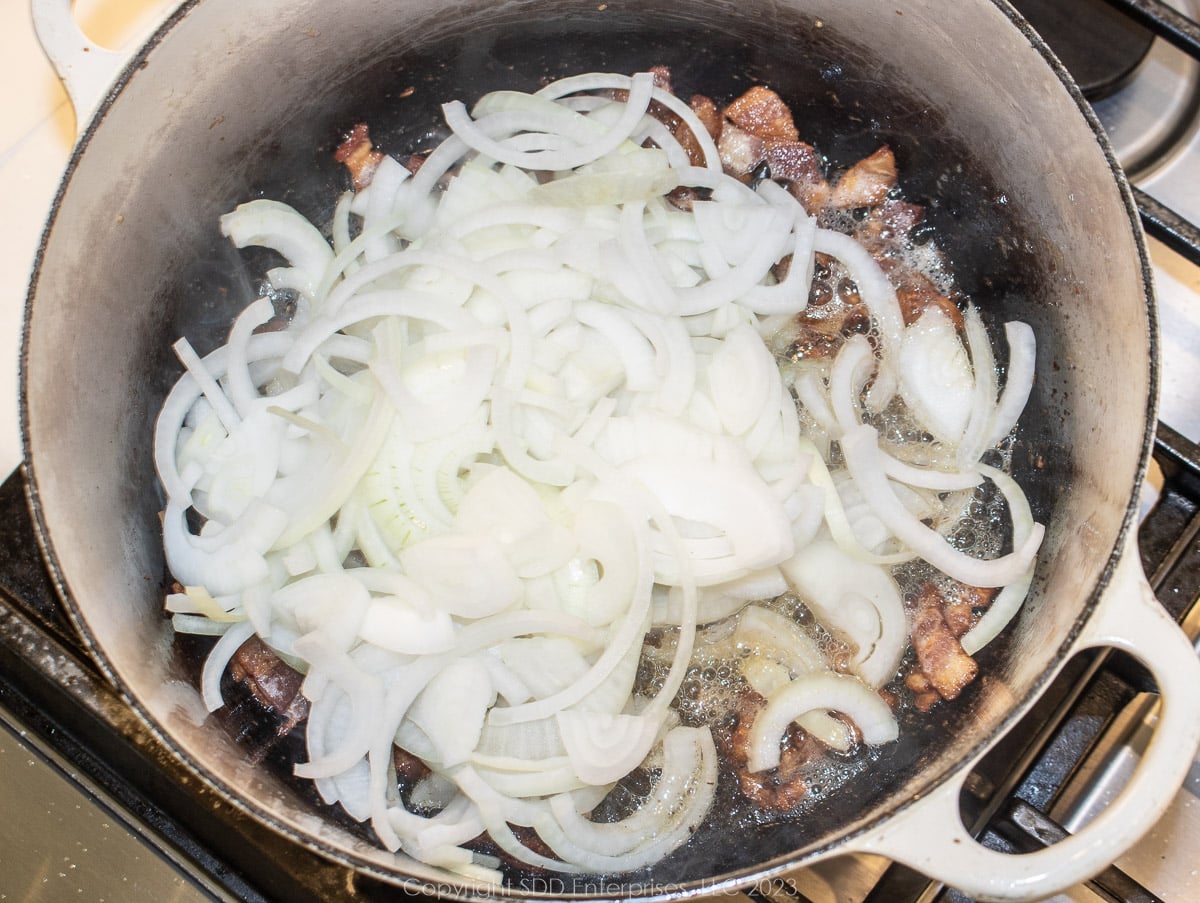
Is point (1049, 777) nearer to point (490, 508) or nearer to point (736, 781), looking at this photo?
point (736, 781)

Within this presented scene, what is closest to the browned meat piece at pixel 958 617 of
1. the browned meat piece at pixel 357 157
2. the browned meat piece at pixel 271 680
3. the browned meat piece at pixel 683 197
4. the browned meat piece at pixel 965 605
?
the browned meat piece at pixel 965 605

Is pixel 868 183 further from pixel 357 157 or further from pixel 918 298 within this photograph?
pixel 357 157

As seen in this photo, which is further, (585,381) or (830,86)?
(830,86)

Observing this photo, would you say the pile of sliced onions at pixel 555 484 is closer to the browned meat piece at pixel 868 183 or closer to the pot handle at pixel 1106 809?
the browned meat piece at pixel 868 183

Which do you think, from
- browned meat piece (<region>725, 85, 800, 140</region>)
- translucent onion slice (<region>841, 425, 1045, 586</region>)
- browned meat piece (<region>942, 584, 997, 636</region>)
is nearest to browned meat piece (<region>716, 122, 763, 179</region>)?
browned meat piece (<region>725, 85, 800, 140</region>)

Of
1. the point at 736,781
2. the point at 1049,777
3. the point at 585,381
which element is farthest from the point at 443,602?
the point at 1049,777

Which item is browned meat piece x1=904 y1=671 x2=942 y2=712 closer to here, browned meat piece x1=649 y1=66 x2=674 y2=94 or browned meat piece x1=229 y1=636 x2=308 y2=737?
browned meat piece x1=229 y1=636 x2=308 y2=737
